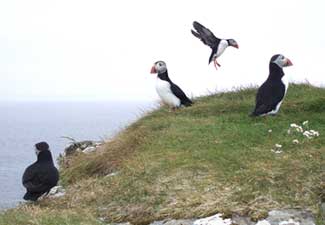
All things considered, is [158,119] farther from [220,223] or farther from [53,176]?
[220,223]

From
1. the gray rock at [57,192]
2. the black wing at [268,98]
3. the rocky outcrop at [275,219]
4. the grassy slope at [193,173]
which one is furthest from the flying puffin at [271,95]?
the rocky outcrop at [275,219]

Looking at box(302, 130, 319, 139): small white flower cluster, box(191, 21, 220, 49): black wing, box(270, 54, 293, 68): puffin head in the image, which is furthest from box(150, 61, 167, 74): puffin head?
box(302, 130, 319, 139): small white flower cluster

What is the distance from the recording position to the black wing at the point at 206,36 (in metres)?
17.5

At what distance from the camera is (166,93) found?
1633cm

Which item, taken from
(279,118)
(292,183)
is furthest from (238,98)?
(292,183)

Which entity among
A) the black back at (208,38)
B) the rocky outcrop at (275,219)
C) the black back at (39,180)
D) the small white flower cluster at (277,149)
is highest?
the black back at (208,38)

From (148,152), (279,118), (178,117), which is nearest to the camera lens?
(148,152)

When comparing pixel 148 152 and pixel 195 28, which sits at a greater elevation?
pixel 195 28

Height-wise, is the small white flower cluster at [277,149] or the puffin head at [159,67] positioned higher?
the puffin head at [159,67]

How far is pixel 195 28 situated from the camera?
17625 millimetres

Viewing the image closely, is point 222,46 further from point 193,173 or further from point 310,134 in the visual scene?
point 193,173

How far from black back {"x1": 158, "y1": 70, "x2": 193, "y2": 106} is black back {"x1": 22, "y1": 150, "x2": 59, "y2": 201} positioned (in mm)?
5558

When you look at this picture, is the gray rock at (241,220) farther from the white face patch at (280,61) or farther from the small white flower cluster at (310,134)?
the white face patch at (280,61)

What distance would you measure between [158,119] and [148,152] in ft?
10.4
